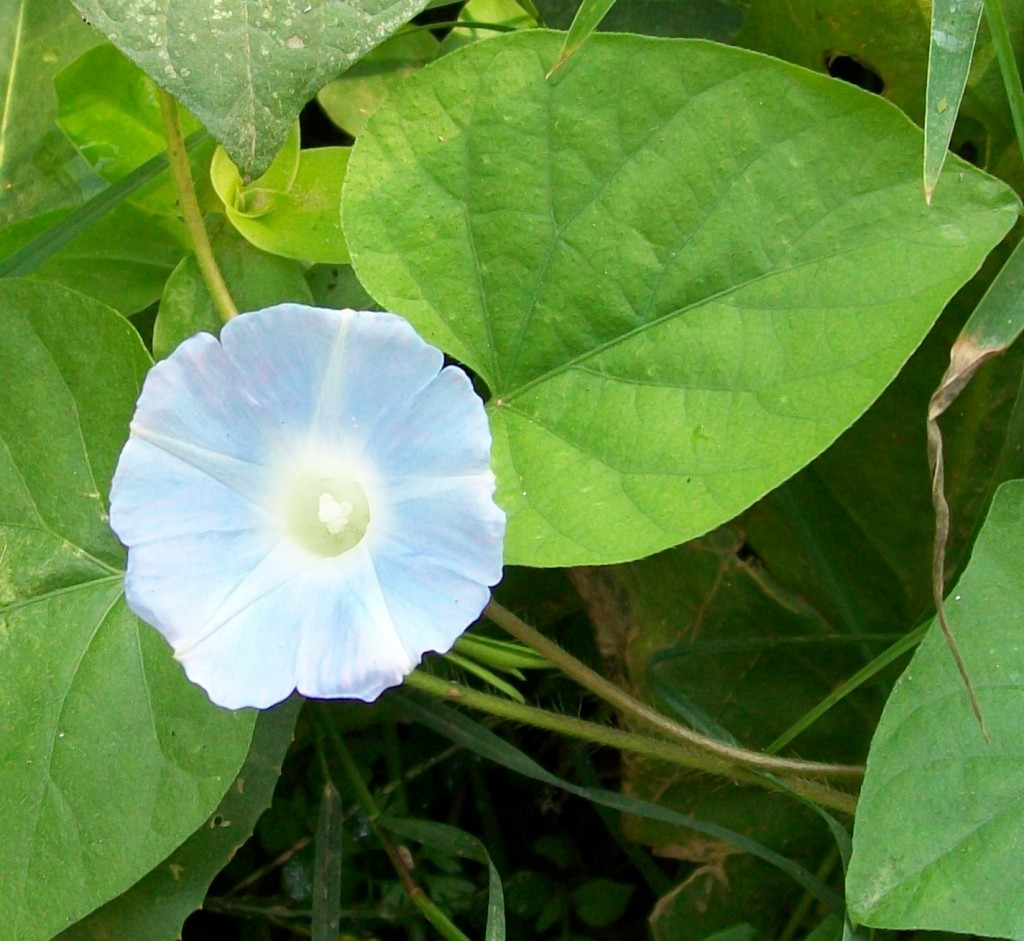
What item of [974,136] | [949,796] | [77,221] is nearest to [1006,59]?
[974,136]

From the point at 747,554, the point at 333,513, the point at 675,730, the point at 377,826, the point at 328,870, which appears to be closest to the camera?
the point at 333,513

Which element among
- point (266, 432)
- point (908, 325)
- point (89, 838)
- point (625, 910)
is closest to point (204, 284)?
point (266, 432)

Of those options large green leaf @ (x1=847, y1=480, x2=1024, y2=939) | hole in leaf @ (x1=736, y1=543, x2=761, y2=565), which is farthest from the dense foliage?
hole in leaf @ (x1=736, y1=543, x2=761, y2=565)

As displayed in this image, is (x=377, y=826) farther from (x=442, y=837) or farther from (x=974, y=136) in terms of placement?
(x=974, y=136)

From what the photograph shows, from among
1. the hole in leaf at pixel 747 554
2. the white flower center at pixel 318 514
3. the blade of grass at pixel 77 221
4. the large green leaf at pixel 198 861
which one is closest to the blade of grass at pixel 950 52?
the white flower center at pixel 318 514

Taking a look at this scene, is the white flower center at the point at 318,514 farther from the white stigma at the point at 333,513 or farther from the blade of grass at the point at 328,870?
the blade of grass at the point at 328,870
